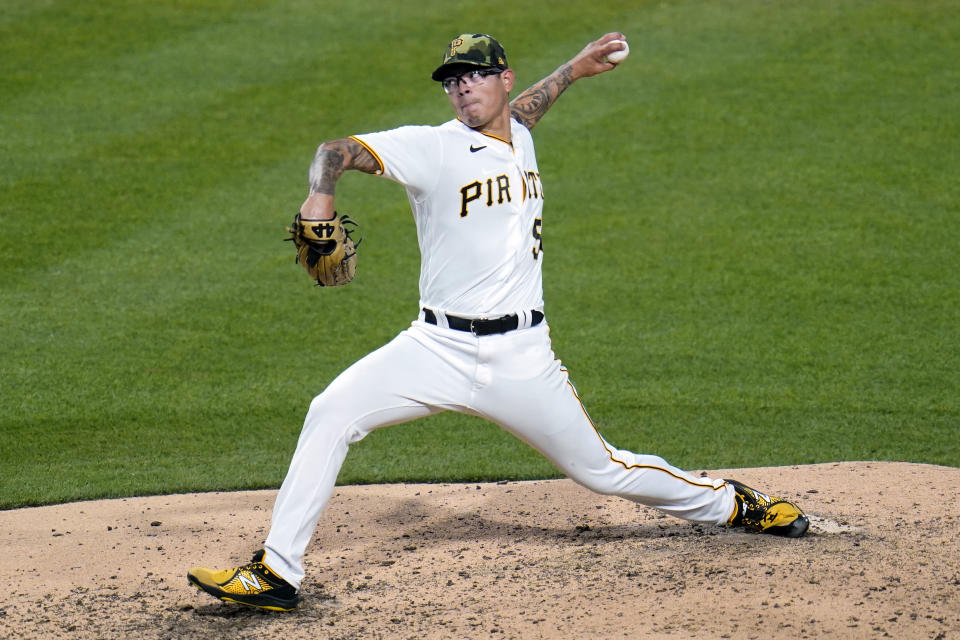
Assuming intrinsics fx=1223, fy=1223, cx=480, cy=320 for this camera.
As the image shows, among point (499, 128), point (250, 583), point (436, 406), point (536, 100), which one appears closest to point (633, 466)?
point (436, 406)

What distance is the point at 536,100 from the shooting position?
4977 mm

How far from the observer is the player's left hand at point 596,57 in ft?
17.1

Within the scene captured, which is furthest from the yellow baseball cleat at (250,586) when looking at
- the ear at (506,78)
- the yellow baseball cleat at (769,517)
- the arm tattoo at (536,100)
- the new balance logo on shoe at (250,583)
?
the arm tattoo at (536,100)

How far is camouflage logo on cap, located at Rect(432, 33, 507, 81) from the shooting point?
4246 mm

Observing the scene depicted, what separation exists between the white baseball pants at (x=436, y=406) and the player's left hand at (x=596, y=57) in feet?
4.67

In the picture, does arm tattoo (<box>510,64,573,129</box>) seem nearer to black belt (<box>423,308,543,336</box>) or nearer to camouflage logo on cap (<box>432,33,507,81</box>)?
camouflage logo on cap (<box>432,33,507,81</box>)

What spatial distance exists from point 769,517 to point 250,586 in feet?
6.48

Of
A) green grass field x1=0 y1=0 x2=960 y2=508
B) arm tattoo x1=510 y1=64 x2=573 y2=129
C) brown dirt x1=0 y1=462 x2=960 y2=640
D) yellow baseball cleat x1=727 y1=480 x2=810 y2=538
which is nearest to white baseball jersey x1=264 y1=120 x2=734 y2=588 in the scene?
brown dirt x1=0 y1=462 x2=960 y2=640

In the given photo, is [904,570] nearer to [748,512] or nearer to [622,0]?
[748,512]

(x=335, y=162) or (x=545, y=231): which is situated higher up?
(x=335, y=162)

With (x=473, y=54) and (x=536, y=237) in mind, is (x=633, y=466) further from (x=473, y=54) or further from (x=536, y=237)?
(x=473, y=54)

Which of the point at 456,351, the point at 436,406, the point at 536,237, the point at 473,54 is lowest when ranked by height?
the point at 436,406

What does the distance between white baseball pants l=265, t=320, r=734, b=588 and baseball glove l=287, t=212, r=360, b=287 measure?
0.42m

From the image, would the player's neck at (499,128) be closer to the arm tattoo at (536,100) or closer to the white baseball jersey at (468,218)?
the white baseball jersey at (468,218)
